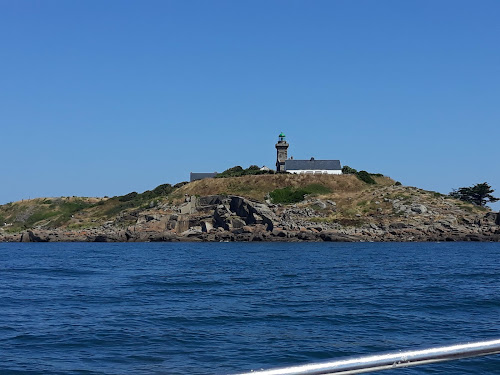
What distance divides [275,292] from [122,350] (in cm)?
1165

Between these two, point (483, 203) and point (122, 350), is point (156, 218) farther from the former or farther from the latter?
point (122, 350)

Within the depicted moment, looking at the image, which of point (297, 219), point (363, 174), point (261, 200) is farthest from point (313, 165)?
point (297, 219)

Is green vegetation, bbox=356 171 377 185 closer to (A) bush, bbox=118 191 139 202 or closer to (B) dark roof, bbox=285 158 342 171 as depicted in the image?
(B) dark roof, bbox=285 158 342 171

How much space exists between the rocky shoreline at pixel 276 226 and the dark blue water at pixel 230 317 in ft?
127

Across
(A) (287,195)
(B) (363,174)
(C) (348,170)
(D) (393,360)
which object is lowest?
(D) (393,360)

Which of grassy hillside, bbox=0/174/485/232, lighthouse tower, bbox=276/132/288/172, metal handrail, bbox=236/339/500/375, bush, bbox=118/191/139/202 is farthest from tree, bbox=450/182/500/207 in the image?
metal handrail, bbox=236/339/500/375

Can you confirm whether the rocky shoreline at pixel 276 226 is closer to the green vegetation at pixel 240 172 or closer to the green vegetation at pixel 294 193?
the green vegetation at pixel 294 193

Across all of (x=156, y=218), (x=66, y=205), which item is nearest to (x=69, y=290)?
(x=156, y=218)

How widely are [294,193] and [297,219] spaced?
13993 mm

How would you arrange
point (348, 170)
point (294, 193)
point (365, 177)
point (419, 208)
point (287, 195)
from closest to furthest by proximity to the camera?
point (419, 208) < point (287, 195) < point (294, 193) < point (365, 177) < point (348, 170)

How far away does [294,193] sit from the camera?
9525 cm

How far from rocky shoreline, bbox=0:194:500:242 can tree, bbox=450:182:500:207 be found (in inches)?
709

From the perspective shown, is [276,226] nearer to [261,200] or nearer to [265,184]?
[261,200]

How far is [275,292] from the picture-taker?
2503cm
